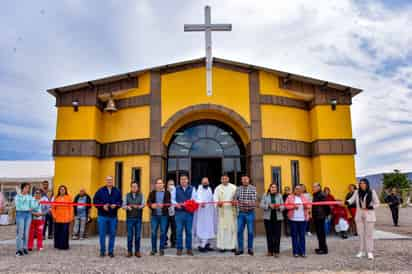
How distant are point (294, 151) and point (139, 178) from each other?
5.75 metres

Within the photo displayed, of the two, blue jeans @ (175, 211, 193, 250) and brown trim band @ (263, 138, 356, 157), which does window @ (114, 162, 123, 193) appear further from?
brown trim band @ (263, 138, 356, 157)

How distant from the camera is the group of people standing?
8070 millimetres

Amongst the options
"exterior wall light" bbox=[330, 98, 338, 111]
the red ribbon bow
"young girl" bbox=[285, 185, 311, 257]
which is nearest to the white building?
the red ribbon bow

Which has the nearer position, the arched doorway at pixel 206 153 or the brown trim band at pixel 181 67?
the brown trim band at pixel 181 67

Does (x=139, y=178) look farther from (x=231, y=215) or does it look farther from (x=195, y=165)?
(x=231, y=215)

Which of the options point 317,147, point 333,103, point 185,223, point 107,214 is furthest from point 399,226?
point 107,214

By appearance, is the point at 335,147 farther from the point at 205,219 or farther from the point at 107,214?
the point at 107,214

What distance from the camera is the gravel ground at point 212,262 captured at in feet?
22.1

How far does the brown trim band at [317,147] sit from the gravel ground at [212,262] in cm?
385

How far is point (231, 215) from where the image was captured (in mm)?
8891

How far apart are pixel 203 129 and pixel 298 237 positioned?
19.4 ft

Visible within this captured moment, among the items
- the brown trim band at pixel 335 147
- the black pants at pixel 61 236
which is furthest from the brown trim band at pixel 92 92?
the brown trim band at pixel 335 147

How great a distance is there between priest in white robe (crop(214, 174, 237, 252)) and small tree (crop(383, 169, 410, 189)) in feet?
95.1

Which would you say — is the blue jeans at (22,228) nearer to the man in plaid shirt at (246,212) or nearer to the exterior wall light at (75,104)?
the exterior wall light at (75,104)
